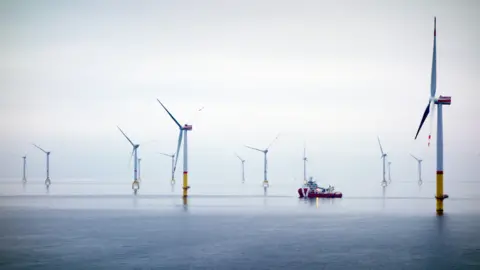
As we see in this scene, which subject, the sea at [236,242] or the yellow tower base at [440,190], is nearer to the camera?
the sea at [236,242]

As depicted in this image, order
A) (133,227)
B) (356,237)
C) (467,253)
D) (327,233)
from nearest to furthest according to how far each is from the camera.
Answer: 1. (467,253)
2. (356,237)
3. (327,233)
4. (133,227)

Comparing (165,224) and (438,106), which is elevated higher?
(438,106)

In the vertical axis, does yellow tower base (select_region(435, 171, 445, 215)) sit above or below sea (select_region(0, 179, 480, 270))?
above

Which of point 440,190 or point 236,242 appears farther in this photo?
point 440,190

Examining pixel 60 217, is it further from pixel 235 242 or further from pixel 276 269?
pixel 276 269

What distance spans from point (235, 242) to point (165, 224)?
81.0 ft

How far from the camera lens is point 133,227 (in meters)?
90.8

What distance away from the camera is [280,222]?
101 meters

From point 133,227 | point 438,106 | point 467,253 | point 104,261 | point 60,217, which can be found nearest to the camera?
point 104,261

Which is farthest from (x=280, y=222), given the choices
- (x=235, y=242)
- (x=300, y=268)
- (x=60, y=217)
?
(x=300, y=268)

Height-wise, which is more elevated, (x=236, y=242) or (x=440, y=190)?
(x=440, y=190)

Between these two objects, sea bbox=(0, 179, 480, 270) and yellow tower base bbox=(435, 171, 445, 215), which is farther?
yellow tower base bbox=(435, 171, 445, 215)

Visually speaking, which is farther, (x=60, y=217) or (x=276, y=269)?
(x=60, y=217)

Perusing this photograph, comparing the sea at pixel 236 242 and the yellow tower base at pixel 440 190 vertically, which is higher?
the yellow tower base at pixel 440 190
